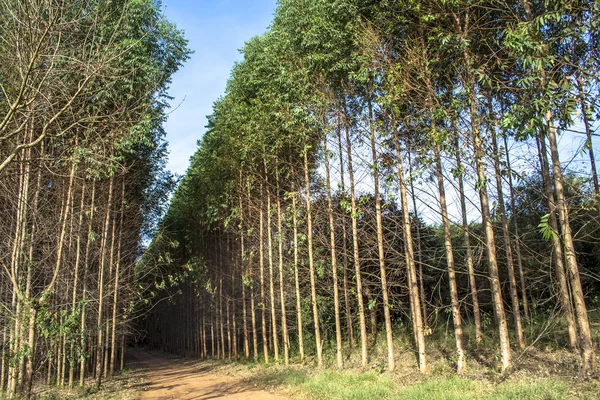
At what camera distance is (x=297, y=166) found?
43.3 ft

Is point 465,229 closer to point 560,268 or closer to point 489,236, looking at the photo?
point 489,236

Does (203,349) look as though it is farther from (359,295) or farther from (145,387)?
(359,295)

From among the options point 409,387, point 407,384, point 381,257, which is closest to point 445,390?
point 409,387

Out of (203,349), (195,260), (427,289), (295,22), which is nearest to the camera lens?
(295,22)

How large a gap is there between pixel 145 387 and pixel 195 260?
674cm

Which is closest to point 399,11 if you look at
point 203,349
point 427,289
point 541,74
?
point 541,74

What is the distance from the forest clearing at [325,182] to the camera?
16.2ft

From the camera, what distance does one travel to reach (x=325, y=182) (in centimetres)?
1202

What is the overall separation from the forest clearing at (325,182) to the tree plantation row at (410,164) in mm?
72

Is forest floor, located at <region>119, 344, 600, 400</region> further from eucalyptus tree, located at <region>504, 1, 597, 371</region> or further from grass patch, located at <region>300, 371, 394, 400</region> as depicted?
eucalyptus tree, located at <region>504, 1, 597, 371</region>

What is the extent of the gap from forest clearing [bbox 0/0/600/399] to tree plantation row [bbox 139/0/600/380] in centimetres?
7

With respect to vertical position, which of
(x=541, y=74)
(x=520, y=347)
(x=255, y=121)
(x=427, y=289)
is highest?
(x=255, y=121)

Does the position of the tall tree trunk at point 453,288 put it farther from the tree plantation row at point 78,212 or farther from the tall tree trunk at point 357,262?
the tree plantation row at point 78,212

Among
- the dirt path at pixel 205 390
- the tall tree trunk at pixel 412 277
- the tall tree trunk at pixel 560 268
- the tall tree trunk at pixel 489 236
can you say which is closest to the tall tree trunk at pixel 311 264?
the dirt path at pixel 205 390
